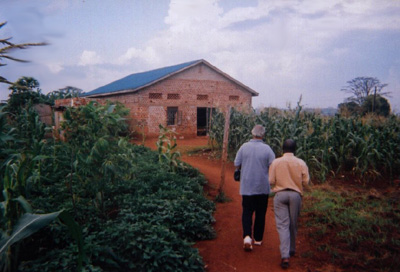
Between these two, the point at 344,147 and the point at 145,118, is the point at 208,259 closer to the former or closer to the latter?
the point at 344,147

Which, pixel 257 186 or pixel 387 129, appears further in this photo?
pixel 387 129

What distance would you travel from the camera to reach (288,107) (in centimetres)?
1023

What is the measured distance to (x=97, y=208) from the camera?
15.8 feet

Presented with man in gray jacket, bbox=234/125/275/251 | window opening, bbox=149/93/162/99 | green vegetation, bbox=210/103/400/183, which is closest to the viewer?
man in gray jacket, bbox=234/125/275/251

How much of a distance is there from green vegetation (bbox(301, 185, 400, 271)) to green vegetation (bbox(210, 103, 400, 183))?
119 cm

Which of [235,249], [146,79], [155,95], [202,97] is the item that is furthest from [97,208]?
[146,79]

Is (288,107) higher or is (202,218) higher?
(288,107)

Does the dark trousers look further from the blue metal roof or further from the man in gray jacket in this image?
the blue metal roof

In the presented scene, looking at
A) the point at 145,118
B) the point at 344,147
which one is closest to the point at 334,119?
the point at 344,147

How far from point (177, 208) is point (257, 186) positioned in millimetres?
1533

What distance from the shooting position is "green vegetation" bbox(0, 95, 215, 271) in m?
3.11

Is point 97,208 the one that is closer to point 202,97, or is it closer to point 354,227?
point 354,227

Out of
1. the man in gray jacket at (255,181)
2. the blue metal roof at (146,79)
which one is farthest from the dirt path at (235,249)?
the blue metal roof at (146,79)

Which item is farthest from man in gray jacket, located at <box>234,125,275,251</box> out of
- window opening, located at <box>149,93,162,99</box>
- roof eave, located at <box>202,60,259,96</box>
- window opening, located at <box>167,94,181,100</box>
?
roof eave, located at <box>202,60,259,96</box>
